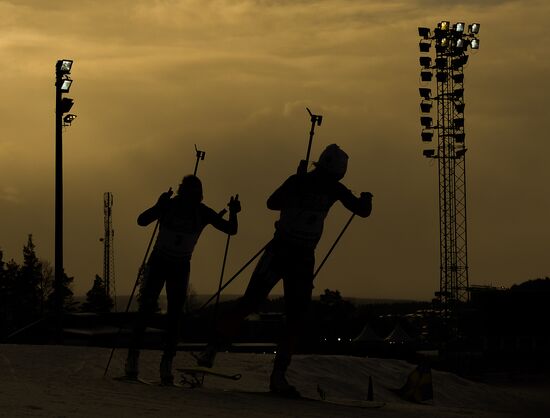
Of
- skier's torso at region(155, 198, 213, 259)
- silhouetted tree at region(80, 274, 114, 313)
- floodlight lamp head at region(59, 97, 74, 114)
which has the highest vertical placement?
floodlight lamp head at region(59, 97, 74, 114)

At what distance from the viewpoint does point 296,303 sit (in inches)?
505

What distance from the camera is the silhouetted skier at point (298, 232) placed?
1279 cm

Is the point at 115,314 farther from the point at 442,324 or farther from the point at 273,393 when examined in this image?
the point at 273,393

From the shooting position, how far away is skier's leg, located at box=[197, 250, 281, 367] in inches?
510

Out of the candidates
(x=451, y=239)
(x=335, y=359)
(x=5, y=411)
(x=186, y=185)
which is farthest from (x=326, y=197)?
(x=451, y=239)

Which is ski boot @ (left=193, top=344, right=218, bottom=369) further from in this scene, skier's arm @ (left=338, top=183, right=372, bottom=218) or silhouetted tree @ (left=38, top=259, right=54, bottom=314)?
silhouetted tree @ (left=38, top=259, right=54, bottom=314)

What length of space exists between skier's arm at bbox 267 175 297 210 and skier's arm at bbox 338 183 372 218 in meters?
0.55

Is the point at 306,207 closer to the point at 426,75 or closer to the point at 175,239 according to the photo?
the point at 175,239

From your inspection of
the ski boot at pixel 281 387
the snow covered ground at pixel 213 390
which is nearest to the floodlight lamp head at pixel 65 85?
the snow covered ground at pixel 213 390

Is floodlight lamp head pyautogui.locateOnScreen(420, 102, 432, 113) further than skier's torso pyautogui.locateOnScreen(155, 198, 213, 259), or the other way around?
floodlight lamp head pyautogui.locateOnScreen(420, 102, 432, 113)

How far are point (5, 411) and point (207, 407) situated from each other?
7.34ft

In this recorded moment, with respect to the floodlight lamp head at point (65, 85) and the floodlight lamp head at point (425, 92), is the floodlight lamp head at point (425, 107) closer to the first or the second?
the floodlight lamp head at point (425, 92)

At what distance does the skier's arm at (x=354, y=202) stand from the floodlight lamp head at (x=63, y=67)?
51.9 ft

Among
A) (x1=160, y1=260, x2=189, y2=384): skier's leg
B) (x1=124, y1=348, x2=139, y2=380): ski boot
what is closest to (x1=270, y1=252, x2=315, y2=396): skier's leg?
(x1=160, y1=260, x2=189, y2=384): skier's leg
